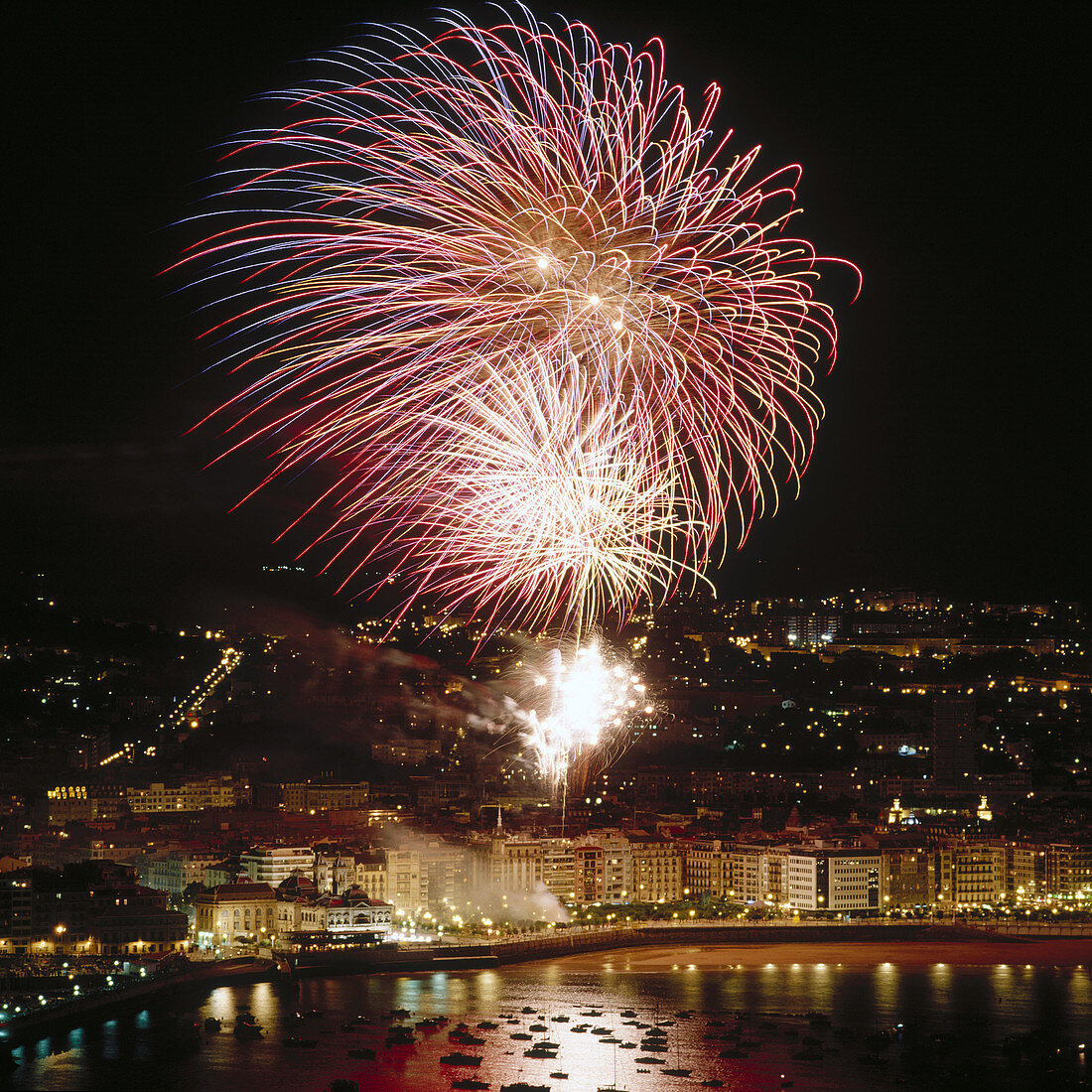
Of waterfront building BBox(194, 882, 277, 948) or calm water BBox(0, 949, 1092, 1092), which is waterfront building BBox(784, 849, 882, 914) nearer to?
calm water BBox(0, 949, 1092, 1092)

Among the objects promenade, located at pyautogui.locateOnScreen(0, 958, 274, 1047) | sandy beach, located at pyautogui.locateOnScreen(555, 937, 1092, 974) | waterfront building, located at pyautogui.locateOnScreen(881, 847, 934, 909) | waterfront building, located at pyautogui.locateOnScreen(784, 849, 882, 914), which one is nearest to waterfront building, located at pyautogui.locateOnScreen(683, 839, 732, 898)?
waterfront building, located at pyautogui.locateOnScreen(784, 849, 882, 914)

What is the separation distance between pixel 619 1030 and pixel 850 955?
596 centimetres

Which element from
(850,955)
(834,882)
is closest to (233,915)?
(850,955)

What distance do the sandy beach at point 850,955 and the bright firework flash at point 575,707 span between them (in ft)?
10.2

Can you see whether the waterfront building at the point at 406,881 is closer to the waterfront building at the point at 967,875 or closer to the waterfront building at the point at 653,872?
the waterfront building at the point at 653,872

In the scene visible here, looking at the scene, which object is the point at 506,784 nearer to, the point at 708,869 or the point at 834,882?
the point at 708,869

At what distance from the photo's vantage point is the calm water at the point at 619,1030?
1142 cm

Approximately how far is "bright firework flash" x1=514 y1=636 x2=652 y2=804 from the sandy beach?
3096 mm

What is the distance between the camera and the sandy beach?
17375 millimetres

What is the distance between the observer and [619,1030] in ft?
42.4

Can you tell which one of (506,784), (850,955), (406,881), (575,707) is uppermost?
(575,707)

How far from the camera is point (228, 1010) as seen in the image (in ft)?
46.6

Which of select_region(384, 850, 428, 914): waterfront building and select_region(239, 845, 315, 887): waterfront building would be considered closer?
select_region(239, 845, 315, 887): waterfront building

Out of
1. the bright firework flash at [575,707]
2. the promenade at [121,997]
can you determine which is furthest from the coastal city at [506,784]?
the promenade at [121,997]
